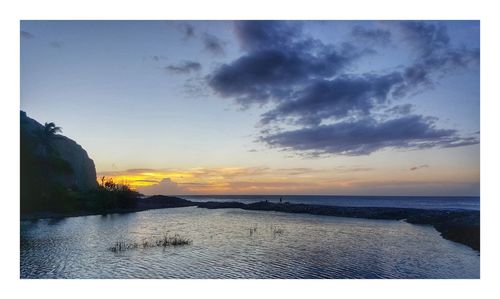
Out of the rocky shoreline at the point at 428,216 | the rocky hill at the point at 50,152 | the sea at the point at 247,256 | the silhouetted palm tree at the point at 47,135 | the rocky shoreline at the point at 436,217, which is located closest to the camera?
the sea at the point at 247,256

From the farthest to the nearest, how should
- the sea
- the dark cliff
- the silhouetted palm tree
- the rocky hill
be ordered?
the silhouetted palm tree, the rocky hill, the dark cliff, the sea

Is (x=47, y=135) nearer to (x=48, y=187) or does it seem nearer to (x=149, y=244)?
(x=48, y=187)

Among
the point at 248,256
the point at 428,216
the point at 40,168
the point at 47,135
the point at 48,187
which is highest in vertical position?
the point at 47,135

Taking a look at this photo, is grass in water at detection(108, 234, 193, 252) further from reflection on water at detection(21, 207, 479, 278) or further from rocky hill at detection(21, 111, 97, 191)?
rocky hill at detection(21, 111, 97, 191)

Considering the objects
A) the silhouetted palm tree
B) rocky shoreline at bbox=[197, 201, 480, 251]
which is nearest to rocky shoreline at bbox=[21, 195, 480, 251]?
rocky shoreline at bbox=[197, 201, 480, 251]

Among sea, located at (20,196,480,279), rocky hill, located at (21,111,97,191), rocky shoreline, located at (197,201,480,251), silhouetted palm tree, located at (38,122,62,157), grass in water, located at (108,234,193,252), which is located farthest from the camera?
silhouetted palm tree, located at (38,122,62,157)

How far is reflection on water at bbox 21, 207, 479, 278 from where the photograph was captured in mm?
21094

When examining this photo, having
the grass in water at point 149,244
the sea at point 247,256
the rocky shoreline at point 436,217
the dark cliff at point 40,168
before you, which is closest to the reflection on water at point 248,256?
the sea at point 247,256

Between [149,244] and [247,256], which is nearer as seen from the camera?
[247,256]

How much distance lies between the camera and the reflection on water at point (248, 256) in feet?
69.2

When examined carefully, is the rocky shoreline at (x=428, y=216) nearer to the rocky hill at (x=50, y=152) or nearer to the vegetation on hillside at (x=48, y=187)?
the vegetation on hillside at (x=48, y=187)

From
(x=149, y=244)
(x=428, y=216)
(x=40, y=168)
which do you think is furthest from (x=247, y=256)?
(x=40, y=168)

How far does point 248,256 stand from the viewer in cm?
2534
